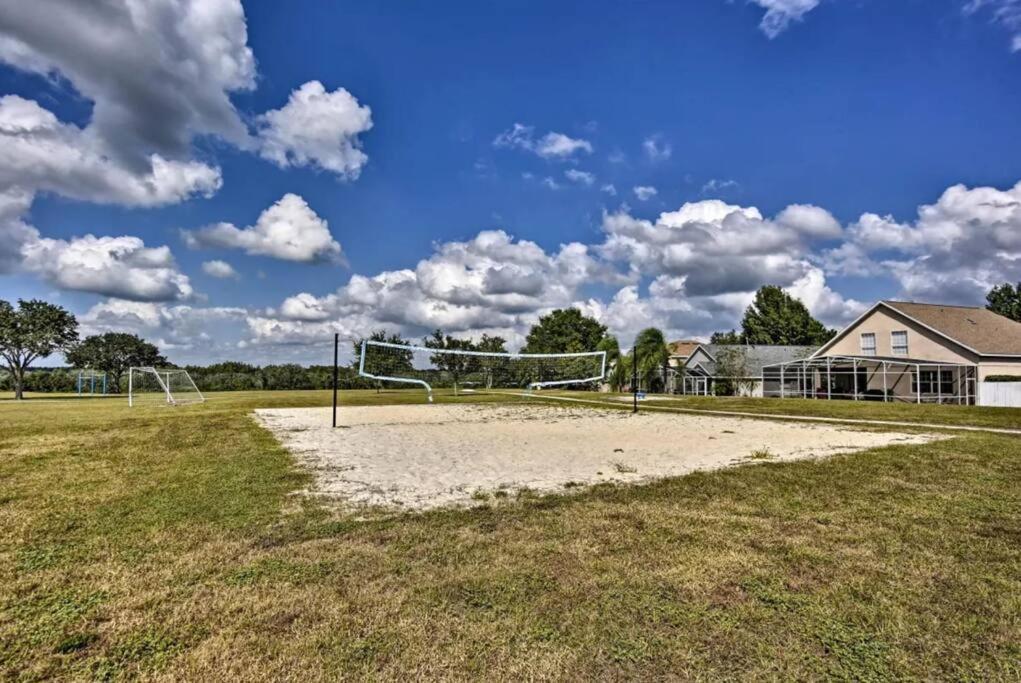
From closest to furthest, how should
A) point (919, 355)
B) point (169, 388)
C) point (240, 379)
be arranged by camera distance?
point (169, 388) < point (919, 355) < point (240, 379)

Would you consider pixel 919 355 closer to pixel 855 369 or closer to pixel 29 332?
pixel 855 369

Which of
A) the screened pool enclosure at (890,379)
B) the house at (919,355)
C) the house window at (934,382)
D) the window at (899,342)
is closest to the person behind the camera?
the house at (919,355)

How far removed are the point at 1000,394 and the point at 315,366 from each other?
190ft

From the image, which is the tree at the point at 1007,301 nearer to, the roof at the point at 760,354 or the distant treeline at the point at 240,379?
the roof at the point at 760,354

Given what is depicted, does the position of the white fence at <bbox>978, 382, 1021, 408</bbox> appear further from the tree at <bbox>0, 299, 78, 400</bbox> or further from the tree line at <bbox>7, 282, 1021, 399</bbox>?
the tree at <bbox>0, 299, 78, 400</bbox>

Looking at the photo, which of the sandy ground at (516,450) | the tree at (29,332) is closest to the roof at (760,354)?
the sandy ground at (516,450)

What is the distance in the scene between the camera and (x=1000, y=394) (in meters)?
28.2

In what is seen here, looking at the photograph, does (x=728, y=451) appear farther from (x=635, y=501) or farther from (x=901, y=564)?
(x=901, y=564)

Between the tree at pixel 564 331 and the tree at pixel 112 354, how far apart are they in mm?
47473

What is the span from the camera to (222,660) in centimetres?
292

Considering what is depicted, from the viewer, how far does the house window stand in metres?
31.4

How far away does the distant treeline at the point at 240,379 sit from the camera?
53531mm

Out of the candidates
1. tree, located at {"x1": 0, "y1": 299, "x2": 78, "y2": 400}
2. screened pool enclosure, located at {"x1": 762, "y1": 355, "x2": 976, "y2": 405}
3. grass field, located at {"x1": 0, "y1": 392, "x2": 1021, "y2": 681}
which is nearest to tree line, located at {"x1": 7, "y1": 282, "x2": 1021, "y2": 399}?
tree, located at {"x1": 0, "y1": 299, "x2": 78, "y2": 400}

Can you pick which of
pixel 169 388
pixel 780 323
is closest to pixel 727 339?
pixel 780 323
